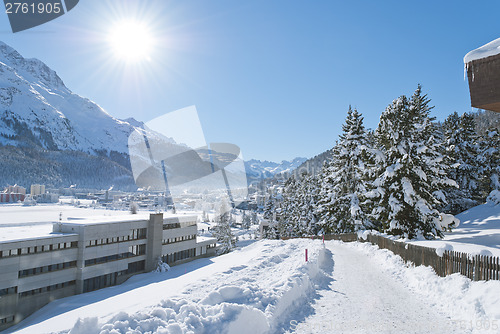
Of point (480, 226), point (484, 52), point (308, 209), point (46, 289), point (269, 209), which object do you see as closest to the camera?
point (484, 52)

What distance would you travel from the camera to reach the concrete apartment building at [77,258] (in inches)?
1095

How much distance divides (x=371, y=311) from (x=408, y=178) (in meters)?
16.1

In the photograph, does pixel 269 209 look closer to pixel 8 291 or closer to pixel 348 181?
pixel 348 181

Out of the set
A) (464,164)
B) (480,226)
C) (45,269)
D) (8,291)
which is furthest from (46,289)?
(464,164)

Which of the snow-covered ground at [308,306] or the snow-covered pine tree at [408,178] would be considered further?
the snow-covered pine tree at [408,178]

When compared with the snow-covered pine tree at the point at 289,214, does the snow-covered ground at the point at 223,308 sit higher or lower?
higher

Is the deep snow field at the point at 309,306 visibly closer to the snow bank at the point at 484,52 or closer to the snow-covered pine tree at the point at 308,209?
the snow bank at the point at 484,52

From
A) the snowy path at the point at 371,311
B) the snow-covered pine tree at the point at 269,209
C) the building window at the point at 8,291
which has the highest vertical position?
the snowy path at the point at 371,311

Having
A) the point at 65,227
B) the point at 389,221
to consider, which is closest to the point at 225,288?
the point at 389,221

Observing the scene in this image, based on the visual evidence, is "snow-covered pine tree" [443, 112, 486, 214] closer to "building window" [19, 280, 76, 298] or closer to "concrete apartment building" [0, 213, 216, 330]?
"concrete apartment building" [0, 213, 216, 330]

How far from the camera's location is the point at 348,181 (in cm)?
3366

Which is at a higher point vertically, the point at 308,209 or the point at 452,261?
the point at 452,261

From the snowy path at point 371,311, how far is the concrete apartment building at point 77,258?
31426mm

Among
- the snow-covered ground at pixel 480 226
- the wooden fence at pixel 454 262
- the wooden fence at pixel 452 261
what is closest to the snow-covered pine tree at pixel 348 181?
the snow-covered ground at pixel 480 226
